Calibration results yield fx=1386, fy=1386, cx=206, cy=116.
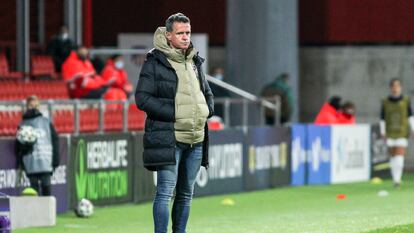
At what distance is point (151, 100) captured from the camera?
12.5 metres

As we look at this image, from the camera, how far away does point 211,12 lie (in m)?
37.1

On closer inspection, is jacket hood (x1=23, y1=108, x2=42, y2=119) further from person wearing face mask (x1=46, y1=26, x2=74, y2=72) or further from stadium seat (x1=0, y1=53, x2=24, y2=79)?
person wearing face mask (x1=46, y1=26, x2=74, y2=72)

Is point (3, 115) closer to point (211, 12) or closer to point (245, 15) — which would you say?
point (245, 15)

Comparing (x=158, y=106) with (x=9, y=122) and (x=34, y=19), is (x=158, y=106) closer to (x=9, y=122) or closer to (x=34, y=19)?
(x=9, y=122)

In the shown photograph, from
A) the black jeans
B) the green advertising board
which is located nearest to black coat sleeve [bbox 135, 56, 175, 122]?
the black jeans

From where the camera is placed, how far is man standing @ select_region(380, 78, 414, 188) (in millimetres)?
26359

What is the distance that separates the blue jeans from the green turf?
3288mm

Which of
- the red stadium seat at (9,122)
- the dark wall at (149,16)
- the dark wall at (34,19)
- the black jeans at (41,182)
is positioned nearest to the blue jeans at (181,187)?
the black jeans at (41,182)

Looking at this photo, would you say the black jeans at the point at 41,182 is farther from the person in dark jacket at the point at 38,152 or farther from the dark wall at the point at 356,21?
the dark wall at the point at 356,21

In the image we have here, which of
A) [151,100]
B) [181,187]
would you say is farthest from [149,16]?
→ [151,100]

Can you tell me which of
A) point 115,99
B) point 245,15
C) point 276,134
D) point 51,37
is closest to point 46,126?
point 115,99

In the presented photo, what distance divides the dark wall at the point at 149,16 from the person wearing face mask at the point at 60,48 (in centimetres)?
883

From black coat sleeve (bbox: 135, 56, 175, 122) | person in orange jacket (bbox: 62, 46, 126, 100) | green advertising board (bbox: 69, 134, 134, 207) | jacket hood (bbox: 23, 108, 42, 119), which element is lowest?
green advertising board (bbox: 69, 134, 134, 207)

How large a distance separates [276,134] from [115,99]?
3.36 meters
